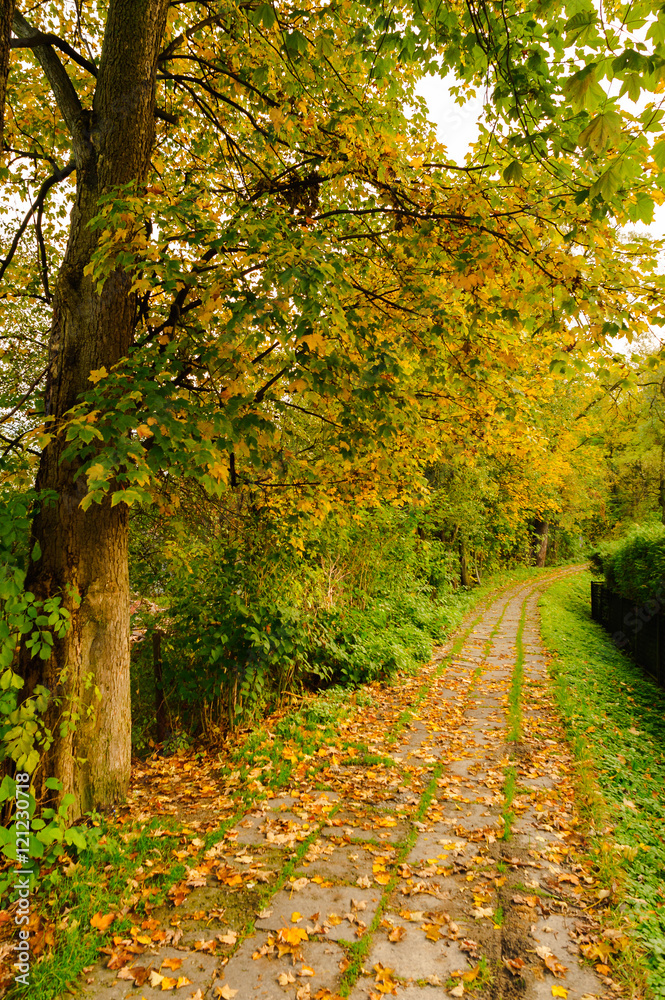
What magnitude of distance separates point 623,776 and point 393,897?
2840 mm

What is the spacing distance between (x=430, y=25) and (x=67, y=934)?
6.38m

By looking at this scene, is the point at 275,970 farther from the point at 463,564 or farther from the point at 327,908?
the point at 463,564

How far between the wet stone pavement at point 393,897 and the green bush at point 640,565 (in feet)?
14.7

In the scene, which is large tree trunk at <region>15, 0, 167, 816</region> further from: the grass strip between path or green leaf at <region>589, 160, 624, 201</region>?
green leaf at <region>589, 160, 624, 201</region>

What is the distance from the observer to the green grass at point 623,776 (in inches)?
124

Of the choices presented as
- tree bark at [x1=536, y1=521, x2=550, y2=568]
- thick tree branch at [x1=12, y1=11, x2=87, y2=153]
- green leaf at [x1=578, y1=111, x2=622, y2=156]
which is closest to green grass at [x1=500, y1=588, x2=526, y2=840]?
green leaf at [x1=578, y1=111, x2=622, y2=156]

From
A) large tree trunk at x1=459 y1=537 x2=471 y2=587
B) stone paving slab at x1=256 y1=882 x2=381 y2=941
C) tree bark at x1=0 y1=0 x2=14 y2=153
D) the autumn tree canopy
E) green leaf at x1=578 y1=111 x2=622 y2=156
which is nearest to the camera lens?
green leaf at x1=578 y1=111 x2=622 y2=156

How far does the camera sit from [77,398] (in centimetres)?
412

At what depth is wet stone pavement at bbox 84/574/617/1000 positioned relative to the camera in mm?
2730

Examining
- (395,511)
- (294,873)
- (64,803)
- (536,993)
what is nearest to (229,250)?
(64,803)

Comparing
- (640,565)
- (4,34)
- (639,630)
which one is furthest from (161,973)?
(640,565)

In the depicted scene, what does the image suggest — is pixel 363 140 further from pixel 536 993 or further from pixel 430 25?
pixel 536 993

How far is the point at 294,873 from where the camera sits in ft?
11.9

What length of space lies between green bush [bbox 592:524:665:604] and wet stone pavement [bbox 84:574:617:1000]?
14.7 feet
